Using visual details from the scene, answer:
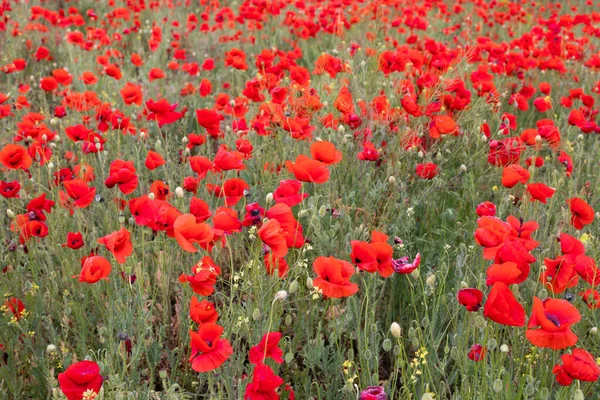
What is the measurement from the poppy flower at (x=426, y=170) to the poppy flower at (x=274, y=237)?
1224 mm

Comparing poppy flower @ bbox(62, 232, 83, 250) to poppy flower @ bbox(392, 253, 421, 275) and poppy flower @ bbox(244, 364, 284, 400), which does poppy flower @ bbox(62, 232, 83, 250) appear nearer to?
A: poppy flower @ bbox(244, 364, 284, 400)

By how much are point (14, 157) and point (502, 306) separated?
78.0 inches

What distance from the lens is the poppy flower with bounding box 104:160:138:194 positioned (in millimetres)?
2105

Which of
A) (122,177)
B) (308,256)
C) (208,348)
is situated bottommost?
(308,256)

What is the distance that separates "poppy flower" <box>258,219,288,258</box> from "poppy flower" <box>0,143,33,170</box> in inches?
50.6

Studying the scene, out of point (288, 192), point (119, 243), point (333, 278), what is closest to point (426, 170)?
point (288, 192)

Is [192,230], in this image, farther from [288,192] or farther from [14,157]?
[14,157]

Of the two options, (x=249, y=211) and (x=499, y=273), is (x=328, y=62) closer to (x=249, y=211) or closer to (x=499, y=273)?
(x=249, y=211)

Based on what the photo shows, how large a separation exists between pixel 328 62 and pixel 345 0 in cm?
283

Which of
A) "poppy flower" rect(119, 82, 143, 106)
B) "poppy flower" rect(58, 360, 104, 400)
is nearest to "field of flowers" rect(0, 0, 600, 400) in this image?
"poppy flower" rect(58, 360, 104, 400)

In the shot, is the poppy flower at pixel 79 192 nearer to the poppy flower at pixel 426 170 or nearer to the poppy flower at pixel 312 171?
the poppy flower at pixel 312 171

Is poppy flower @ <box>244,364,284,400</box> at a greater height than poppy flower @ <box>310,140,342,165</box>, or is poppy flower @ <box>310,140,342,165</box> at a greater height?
poppy flower @ <box>310,140,342,165</box>

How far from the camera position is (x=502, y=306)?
1.42 metres

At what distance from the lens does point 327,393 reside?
1960mm
